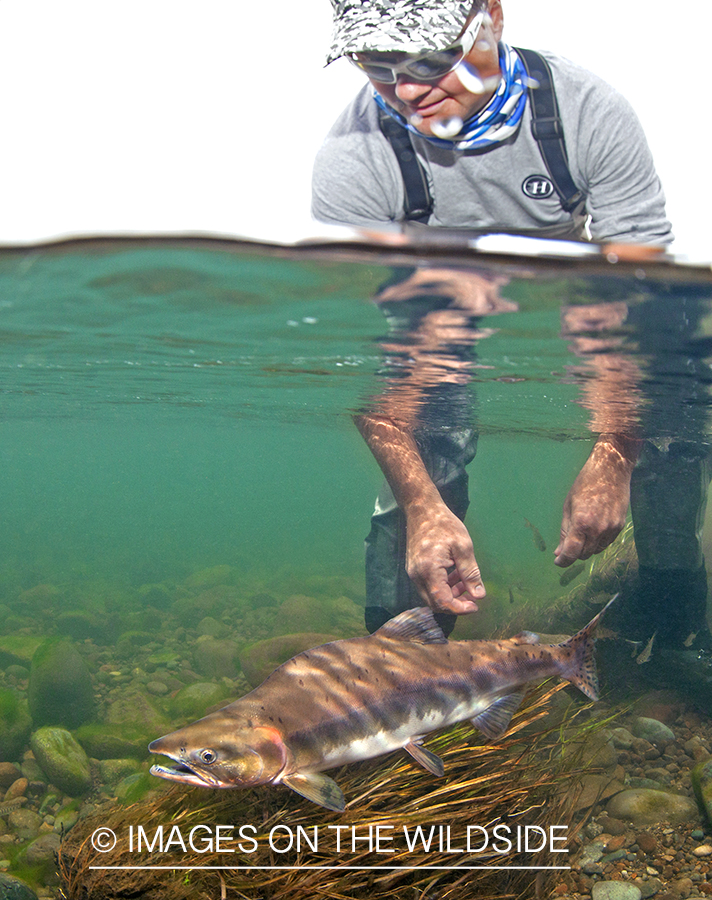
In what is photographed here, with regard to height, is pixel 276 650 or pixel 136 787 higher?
pixel 276 650

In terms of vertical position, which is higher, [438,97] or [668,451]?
[438,97]

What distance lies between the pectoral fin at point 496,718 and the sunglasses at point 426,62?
4.49 m

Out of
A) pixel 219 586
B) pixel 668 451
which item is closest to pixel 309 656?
pixel 668 451

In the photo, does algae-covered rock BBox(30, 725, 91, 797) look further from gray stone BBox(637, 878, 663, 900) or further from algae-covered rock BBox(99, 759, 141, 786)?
gray stone BBox(637, 878, 663, 900)

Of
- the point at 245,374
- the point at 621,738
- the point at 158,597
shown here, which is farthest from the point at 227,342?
the point at 158,597

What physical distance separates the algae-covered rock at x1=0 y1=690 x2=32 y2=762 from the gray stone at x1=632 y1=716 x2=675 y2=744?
769cm

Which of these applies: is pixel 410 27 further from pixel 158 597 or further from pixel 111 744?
pixel 158 597

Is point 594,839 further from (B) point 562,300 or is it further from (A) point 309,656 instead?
(B) point 562,300

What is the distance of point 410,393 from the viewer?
38.0 ft

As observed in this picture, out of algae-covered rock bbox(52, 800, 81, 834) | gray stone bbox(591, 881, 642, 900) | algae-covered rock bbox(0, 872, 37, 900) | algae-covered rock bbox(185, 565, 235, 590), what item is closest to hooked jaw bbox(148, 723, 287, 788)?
algae-covered rock bbox(0, 872, 37, 900)

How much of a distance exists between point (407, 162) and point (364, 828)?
492cm

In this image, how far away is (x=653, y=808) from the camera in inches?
217

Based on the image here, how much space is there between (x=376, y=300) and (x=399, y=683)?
147 inches

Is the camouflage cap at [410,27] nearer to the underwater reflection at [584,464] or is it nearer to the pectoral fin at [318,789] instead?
the underwater reflection at [584,464]
